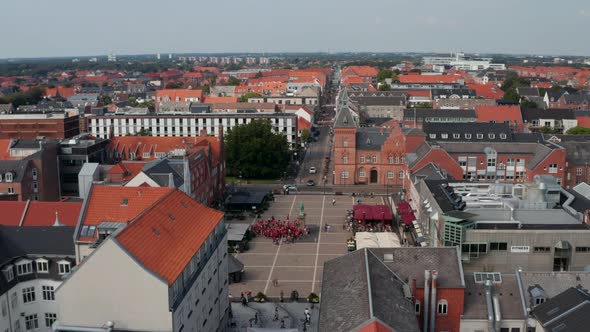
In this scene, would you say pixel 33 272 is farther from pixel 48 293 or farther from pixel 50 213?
pixel 50 213

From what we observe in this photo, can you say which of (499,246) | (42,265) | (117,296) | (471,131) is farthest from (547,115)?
(117,296)

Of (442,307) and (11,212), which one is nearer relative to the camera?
(442,307)

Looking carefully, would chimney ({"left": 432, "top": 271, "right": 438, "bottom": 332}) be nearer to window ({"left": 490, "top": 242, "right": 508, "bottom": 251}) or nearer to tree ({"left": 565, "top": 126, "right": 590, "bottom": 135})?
window ({"left": 490, "top": 242, "right": 508, "bottom": 251})

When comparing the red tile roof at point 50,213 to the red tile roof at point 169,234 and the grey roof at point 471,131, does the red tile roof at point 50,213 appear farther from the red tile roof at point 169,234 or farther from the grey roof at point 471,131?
the grey roof at point 471,131

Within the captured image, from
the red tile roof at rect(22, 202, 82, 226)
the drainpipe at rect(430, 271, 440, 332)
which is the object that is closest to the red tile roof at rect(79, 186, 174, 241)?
the red tile roof at rect(22, 202, 82, 226)

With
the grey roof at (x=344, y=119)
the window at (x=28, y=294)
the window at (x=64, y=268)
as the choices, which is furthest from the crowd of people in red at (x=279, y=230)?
the window at (x=28, y=294)

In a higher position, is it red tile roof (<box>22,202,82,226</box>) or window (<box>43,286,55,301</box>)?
red tile roof (<box>22,202,82,226</box>)
